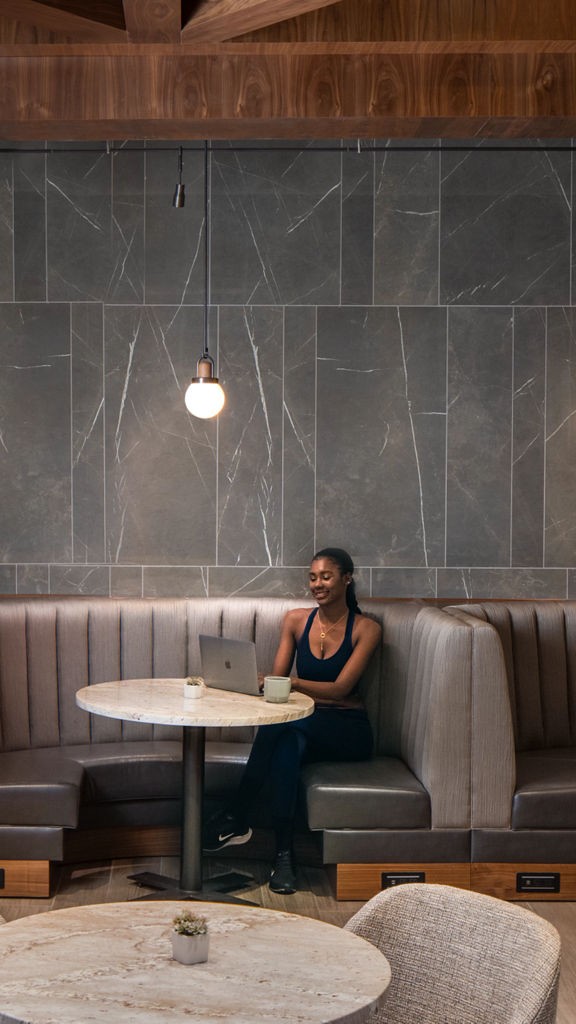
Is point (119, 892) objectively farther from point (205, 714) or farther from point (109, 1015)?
point (109, 1015)

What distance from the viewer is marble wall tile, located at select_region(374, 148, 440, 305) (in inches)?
200

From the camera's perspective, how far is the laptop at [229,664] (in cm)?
388

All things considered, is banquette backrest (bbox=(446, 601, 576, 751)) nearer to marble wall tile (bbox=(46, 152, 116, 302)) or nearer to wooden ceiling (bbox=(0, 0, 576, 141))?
wooden ceiling (bbox=(0, 0, 576, 141))

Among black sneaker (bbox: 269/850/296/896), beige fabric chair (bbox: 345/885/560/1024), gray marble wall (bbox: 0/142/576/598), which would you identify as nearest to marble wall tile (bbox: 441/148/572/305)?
gray marble wall (bbox: 0/142/576/598)

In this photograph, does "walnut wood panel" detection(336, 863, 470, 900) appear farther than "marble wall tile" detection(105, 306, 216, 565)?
No

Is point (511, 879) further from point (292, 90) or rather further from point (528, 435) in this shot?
point (292, 90)

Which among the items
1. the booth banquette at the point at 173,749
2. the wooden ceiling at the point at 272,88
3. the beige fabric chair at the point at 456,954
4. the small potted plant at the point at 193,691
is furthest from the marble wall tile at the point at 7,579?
the beige fabric chair at the point at 456,954

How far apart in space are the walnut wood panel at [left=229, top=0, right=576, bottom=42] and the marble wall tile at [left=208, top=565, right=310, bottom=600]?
2.52 metres

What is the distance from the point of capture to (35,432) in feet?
16.7

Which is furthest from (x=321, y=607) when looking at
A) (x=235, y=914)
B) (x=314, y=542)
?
(x=235, y=914)

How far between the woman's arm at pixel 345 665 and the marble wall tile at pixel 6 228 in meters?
2.20

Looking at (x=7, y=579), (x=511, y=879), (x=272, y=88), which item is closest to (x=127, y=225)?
(x=272, y=88)

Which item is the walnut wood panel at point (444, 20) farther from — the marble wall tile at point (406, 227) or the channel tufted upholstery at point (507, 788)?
the channel tufted upholstery at point (507, 788)

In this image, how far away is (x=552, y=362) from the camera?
16.8 ft
